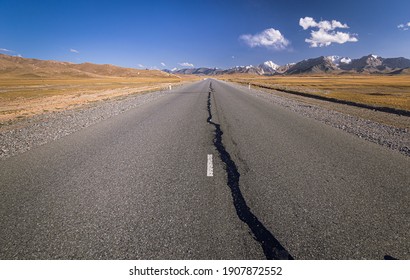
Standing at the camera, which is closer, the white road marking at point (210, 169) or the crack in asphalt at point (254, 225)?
the crack in asphalt at point (254, 225)

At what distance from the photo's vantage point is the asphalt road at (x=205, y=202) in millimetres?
3143

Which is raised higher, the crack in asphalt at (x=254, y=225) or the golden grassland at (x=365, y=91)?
the crack in asphalt at (x=254, y=225)

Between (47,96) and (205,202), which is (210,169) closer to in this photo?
(205,202)

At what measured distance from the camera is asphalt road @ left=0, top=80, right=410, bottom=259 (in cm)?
314

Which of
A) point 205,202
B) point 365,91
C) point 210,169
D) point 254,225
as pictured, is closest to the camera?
point 254,225

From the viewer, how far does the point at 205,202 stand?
4199mm

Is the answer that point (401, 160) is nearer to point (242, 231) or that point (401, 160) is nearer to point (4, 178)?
point (242, 231)

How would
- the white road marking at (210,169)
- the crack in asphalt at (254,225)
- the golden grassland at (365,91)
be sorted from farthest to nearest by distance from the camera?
1. the golden grassland at (365,91)
2. the white road marking at (210,169)
3. the crack in asphalt at (254,225)

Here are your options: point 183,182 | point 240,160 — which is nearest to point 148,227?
point 183,182

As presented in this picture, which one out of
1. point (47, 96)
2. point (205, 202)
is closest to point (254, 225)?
point (205, 202)

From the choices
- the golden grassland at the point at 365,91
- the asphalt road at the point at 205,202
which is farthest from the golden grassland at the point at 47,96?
the golden grassland at the point at 365,91

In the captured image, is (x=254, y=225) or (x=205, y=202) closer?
(x=254, y=225)

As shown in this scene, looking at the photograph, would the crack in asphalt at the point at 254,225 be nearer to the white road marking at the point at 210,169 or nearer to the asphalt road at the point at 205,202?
the asphalt road at the point at 205,202

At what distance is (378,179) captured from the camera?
5.18 metres
